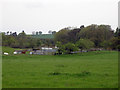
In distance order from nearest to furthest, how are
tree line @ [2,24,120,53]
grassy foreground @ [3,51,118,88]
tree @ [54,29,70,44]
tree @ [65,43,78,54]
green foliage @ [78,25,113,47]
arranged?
grassy foreground @ [3,51,118,88] → tree @ [65,43,78,54] → tree line @ [2,24,120,53] → green foliage @ [78,25,113,47] → tree @ [54,29,70,44]

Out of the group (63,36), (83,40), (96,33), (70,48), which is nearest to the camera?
(70,48)

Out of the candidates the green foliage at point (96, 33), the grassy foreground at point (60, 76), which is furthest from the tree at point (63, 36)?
the grassy foreground at point (60, 76)

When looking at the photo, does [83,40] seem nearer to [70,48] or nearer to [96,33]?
[70,48]

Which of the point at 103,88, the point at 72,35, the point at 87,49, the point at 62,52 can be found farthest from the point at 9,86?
the point at 72,35

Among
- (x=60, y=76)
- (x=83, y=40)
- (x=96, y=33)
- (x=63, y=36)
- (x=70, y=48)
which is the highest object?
(x=96, y=33)

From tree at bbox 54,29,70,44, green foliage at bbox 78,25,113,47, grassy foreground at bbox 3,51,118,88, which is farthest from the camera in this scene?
tree at bbox 54,29,70,44

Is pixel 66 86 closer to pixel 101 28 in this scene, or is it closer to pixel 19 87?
pixel 19 87

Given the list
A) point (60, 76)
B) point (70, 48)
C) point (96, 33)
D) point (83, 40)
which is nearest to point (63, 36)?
point (96, 33)

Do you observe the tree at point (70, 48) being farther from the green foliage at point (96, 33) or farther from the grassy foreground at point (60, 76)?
the grassy foreground at point (60, 76)

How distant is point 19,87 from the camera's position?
9.92 metres

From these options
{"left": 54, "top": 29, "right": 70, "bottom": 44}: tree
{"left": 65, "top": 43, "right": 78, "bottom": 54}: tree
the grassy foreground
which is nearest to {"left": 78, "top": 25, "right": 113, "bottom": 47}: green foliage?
{"left": 54, "top": 29, "right": 70, "bottom": 44}: tree

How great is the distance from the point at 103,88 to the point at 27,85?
389cm

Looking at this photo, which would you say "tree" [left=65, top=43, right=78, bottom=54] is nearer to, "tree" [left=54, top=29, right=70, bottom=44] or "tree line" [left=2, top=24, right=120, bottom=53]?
"tree line" [left=2, top=24, right=120, bottom=53]

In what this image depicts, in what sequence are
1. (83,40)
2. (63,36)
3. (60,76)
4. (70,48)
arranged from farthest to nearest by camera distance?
(63,36) → (83,40) → (70,48) → (60,76)
